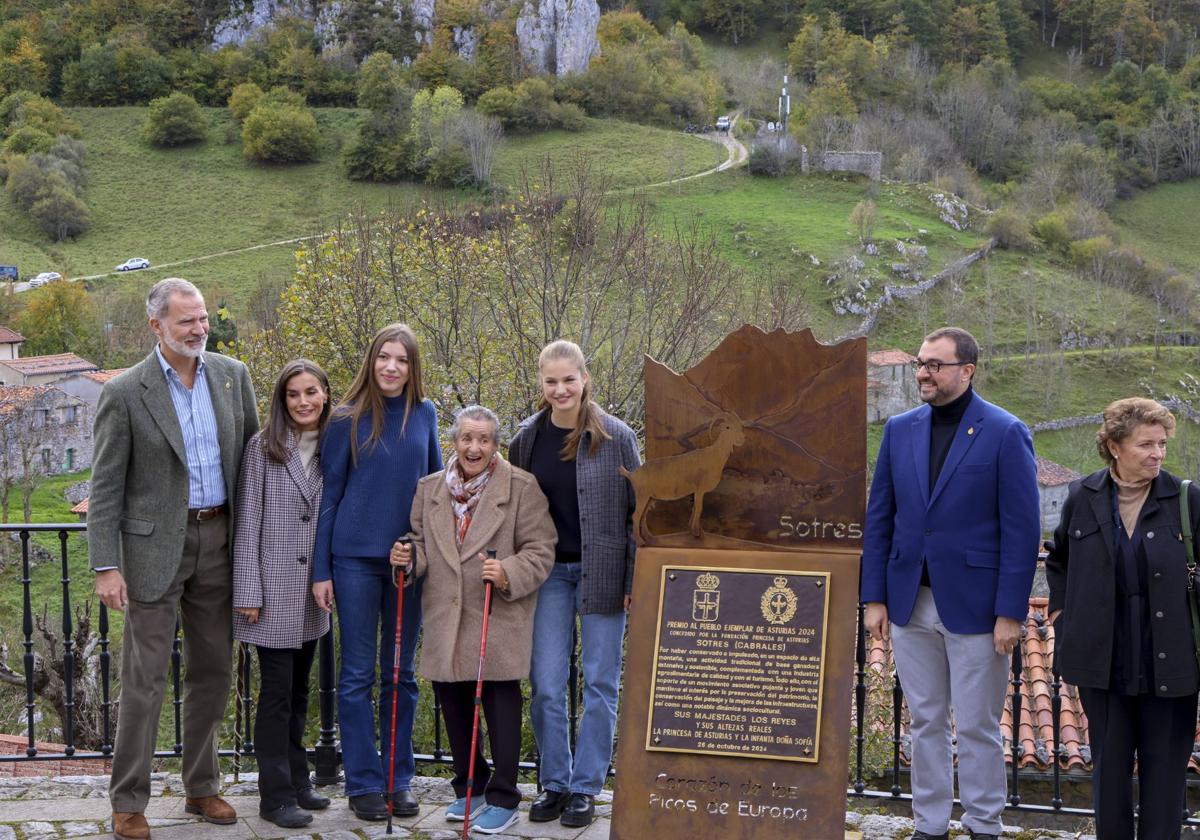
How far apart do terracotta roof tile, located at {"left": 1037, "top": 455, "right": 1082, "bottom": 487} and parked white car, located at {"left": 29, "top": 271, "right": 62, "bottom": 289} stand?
38465 millimetres

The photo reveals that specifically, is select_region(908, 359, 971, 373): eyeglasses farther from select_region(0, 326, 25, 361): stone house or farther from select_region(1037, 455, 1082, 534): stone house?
select_region(0, 326, 25, 361): stone house

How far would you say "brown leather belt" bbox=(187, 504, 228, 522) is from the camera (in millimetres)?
4734

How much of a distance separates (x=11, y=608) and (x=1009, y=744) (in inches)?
846

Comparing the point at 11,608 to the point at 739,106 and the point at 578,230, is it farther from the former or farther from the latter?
the point at 739,106

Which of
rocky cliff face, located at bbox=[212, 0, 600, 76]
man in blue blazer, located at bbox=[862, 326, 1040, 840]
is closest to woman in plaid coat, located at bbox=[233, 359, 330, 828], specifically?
man in blue blazer, located at bbox=[862, 326, 1040, 840]

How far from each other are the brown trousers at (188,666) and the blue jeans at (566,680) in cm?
121

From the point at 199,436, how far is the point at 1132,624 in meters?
3.37

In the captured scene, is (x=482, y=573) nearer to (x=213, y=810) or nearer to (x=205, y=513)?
(x=205, y=513)

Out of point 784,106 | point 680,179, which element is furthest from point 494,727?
point 784,106

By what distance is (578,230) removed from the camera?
2125cm

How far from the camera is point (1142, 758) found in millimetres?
4316

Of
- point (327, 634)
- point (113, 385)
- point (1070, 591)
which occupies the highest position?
point (113, 385)

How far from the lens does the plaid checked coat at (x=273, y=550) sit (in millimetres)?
4762

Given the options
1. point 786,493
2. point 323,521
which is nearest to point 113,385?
point 323,521
